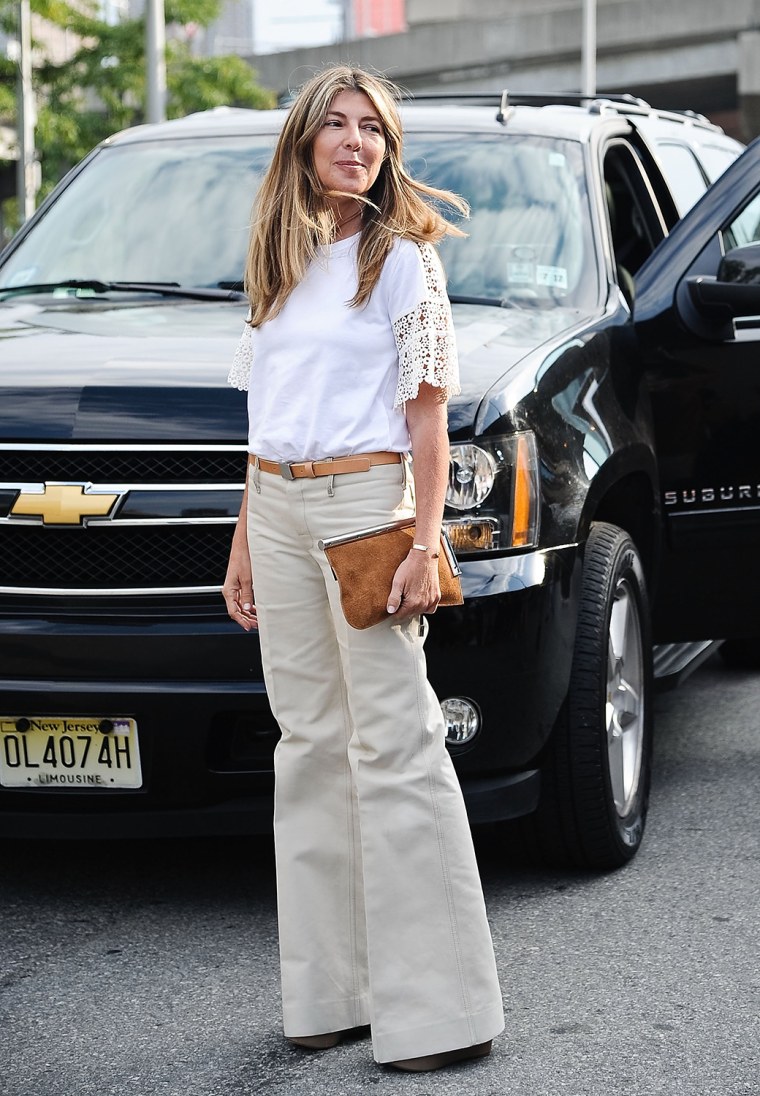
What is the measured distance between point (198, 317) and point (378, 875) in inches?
74.9

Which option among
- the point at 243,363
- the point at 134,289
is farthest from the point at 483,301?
the point at 243,363

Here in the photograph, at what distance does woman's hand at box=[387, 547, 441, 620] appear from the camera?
306 centimetres

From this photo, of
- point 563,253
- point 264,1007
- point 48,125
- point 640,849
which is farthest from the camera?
point 48,125

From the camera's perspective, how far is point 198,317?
4.60 metres

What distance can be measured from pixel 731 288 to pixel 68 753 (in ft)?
6.92

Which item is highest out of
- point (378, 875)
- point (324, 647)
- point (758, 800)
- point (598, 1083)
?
point (324, 647)

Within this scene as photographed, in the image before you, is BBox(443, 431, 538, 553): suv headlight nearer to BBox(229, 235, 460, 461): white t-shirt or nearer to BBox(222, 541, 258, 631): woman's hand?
BBox(222, 541, 258, 631): woman's hand

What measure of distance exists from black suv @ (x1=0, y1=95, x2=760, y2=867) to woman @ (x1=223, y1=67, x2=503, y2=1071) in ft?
1.81

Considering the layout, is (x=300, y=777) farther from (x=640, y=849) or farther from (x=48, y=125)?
(x=48, y=125)

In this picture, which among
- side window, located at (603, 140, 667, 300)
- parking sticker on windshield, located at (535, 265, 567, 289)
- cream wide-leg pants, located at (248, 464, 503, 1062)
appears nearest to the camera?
cream wide-leg pants, located at (248, 464, 503, 1062)

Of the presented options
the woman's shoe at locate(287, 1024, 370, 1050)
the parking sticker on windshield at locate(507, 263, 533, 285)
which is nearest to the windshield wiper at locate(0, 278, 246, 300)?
the parking sticker on windshield at locate(507, 263, 533, 285)

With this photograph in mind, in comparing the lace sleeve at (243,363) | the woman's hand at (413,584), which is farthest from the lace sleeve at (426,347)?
the lace sleeve at (243,363)

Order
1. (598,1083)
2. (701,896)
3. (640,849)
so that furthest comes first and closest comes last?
(640,849) → (701,896) → (598,1083)

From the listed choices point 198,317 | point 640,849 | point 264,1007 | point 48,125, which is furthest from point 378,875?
point 48,125
